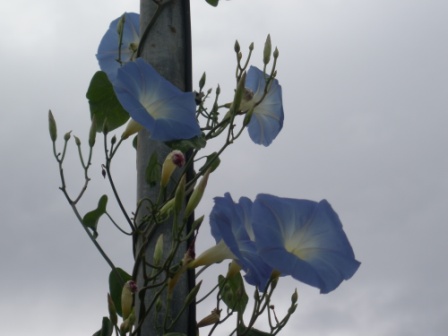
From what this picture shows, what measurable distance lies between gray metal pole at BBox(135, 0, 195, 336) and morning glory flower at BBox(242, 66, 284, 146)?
8.3 inches

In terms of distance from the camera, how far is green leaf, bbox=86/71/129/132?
5.65ft

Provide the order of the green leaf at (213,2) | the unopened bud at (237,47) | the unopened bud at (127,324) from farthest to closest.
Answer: the green leaf at (213,2)
the unopened bud at (237,47)
the unopened bud at (127,324)

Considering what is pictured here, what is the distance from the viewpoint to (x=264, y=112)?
70.9 inches

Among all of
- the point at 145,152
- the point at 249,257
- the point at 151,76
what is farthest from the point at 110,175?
the point at 249,257

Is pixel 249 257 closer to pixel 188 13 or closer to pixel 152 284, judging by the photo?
pixel 152 284

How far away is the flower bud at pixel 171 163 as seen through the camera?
1377 millimetres

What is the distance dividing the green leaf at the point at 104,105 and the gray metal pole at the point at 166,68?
148 millimetres

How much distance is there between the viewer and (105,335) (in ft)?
4.76

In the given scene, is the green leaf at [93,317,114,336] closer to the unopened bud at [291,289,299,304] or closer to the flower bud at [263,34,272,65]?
the unopened bud at [291,289,299,304]

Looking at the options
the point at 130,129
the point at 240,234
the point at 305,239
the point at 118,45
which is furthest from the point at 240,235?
the point at 118,45

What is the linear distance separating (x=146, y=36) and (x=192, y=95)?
249 mm

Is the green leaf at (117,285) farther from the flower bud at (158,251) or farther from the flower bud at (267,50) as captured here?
the flower bud at (267,50)

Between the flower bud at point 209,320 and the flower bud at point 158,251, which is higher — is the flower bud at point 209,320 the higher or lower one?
the lower one

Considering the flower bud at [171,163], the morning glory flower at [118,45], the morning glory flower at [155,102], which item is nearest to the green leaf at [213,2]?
the morning glory flower at [118,45]
